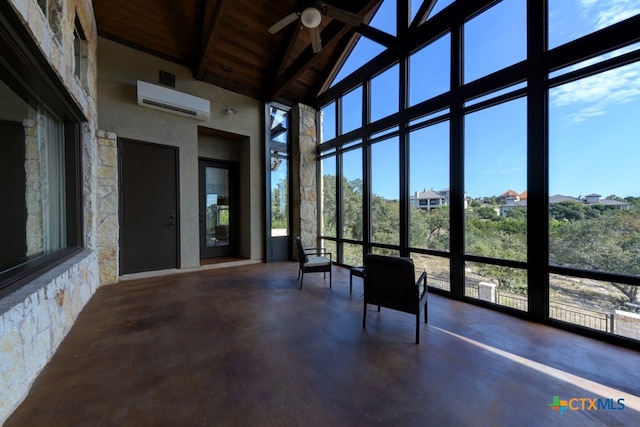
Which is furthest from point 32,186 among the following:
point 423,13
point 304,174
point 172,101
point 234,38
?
point 423,13

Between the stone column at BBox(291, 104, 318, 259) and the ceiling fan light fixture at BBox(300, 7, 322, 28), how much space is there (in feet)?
9.40

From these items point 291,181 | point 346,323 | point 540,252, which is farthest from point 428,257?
point 291,181

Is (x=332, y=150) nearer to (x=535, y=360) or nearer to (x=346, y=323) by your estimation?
(x=346, y=323)

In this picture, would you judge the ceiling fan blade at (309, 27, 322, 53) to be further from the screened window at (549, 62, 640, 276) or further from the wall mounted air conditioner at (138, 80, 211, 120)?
the screened window at (549, 62, 640, 276)

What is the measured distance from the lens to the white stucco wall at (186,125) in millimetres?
4266

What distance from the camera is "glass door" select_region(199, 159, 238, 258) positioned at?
5906 mm

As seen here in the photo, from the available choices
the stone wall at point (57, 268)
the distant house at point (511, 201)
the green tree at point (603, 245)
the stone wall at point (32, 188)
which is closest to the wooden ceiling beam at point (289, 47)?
the stone wall at point (57, 268)

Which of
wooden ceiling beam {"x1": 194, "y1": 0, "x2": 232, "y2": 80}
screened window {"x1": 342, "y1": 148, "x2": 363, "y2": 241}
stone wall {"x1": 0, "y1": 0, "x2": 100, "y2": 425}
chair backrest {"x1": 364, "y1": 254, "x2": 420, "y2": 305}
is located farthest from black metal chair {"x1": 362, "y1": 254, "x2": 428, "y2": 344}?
wooden ceiling beam {"x1": 194, "y1": 0, "x2": 232, "y2": 80}

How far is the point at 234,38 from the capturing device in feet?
15.8

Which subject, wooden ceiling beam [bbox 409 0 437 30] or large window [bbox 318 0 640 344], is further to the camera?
wooden ceiling beam [bbox 409 0 437 30]

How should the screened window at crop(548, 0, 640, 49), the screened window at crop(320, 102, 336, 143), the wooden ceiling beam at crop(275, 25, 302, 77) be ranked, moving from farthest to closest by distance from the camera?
the screened window at crop(320, 102, 336, 143) → the wooden ceiling beam at crop(275, 25, 302, 77) → the screened window at crop(548, 0, 640, 49)

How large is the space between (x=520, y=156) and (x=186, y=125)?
5414 millimetres

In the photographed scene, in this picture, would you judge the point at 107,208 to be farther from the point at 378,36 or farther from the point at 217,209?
the point at 378,36

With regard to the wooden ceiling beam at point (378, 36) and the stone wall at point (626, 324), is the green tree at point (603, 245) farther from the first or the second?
the wooden ceiling beam at point (378, 36)
